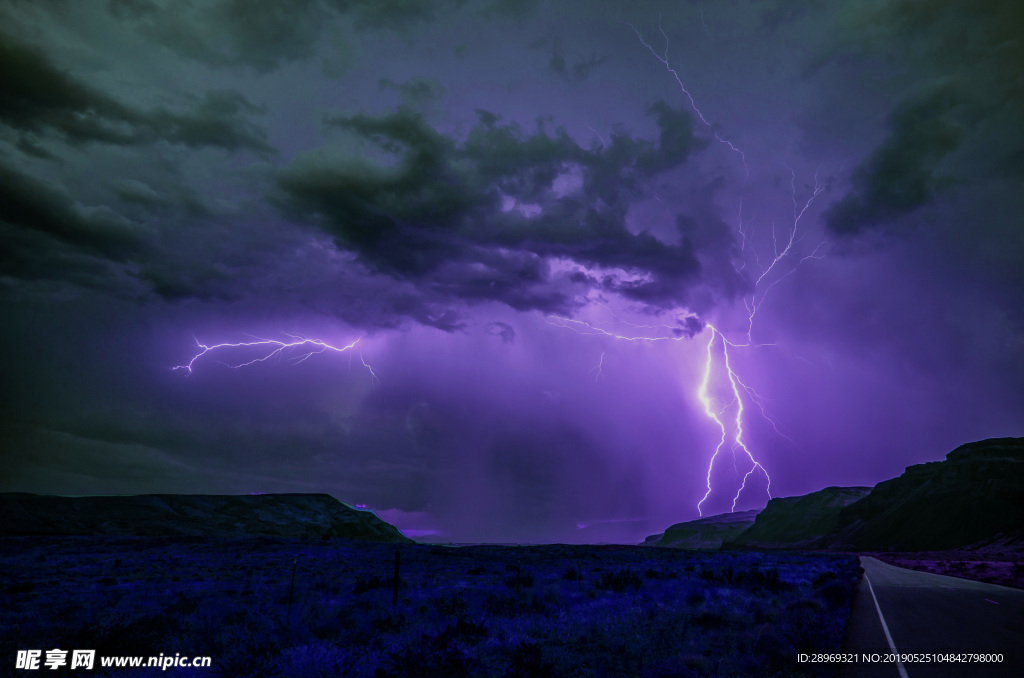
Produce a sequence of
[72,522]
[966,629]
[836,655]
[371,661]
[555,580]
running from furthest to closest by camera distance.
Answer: [72,522] → [555,580] → [966,629] → [836,655] → [371,661]

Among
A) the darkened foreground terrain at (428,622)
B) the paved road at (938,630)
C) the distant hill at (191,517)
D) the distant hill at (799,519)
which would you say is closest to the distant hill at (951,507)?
the distant hill at (799,519)

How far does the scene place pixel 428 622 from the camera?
13094 millimetres

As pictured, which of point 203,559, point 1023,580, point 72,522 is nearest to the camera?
point 1023,580

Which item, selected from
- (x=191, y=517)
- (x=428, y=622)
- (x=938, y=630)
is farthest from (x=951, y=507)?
(x=191, y=517)

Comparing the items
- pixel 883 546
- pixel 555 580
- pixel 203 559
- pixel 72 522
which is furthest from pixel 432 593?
pixel 883 546

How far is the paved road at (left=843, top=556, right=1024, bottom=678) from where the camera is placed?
831 centimetres

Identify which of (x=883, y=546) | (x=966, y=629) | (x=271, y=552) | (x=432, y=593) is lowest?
(x=883, y=546)

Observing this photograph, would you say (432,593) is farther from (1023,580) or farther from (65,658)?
(1023,580)

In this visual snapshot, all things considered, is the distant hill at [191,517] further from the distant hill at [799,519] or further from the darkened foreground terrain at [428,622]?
the distant hill at [799,519]

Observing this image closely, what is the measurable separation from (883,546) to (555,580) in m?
115

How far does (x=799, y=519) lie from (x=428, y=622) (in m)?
176

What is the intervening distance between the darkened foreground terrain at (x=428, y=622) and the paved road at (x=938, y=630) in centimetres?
74

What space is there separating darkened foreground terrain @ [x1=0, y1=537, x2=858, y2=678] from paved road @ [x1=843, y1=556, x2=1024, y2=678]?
2.41 ft

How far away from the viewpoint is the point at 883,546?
344 ft
